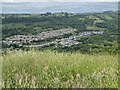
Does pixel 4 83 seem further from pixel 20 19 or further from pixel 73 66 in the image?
pixel 20 19

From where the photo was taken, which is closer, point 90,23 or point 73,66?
point 73,66

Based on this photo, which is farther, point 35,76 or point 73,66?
point 73,66

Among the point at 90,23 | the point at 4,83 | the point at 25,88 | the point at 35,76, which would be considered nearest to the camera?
the point at 25,88

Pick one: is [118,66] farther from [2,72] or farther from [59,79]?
[2,72]

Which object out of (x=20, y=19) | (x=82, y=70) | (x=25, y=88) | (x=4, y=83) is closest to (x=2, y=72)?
(x=4, y=83)

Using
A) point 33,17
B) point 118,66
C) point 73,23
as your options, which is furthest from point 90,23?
point 118,66

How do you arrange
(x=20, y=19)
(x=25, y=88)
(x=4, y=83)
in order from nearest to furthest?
1. (x=25, y=88)
2. (x=4, y=83)
3. (x=20, y=19)
